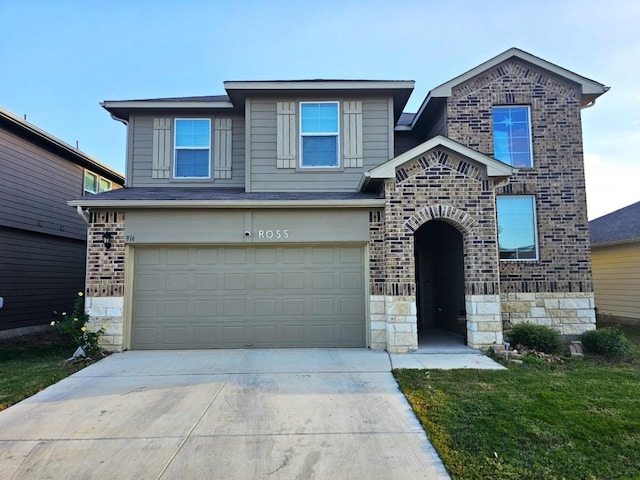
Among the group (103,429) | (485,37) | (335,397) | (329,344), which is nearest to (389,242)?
(329,344)

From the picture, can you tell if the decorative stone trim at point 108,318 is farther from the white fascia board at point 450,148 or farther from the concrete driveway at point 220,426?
the white fascia board at point 450,148

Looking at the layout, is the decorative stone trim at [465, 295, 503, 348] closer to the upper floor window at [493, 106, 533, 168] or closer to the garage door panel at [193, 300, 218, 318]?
the upper floor window at [493, 106, 533, 168]

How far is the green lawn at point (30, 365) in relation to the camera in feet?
19.0

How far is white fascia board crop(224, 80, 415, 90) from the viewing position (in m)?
9.47

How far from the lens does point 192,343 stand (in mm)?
8359

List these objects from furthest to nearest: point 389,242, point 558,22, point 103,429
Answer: point 558,22 → point 389,242 → point 103,429

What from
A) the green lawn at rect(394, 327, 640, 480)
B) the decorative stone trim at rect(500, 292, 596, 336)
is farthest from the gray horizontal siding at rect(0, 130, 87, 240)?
the decorative stone trim at rect(500, 292, 596, 336)

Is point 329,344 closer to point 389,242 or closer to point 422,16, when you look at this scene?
point 389,242

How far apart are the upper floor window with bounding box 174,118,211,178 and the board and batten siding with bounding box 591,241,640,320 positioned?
41.2 ft

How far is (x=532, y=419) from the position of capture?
4.50 metres

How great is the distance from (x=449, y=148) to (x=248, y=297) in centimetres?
517

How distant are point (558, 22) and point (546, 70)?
104 centimetres

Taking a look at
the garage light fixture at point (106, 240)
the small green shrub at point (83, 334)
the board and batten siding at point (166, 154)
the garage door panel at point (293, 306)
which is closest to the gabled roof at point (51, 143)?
the board and batten siding at point (166, 154)

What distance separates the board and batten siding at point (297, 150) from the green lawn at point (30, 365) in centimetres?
528
